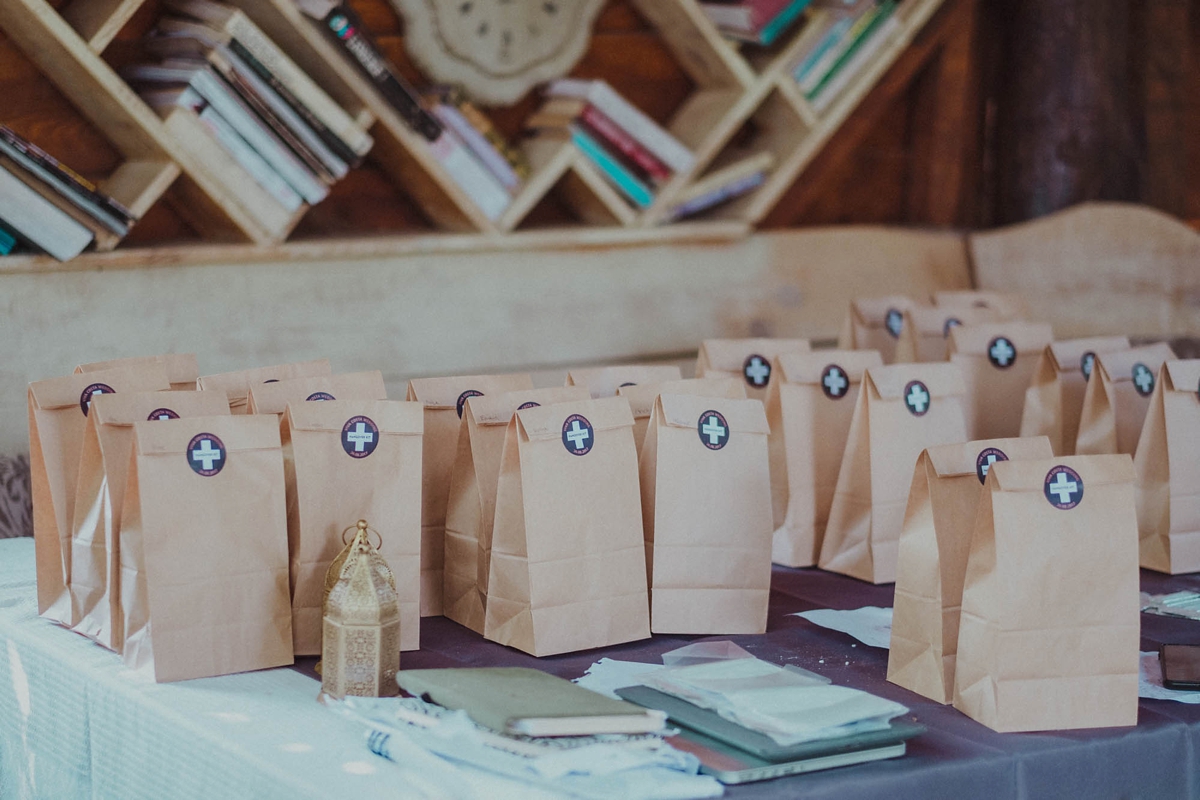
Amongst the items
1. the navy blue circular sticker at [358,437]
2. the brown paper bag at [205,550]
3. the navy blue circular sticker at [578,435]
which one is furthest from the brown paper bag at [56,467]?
the navy blue circular sticker at [578,435]

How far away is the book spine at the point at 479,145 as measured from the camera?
2.78 meters

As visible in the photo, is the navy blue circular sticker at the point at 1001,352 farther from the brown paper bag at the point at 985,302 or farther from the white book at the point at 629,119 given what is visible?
the white book at the point at 629,119

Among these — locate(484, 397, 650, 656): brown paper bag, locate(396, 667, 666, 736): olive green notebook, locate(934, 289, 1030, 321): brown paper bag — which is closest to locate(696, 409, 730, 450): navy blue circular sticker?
locate(484, 397, 650, 656): brown paper bag

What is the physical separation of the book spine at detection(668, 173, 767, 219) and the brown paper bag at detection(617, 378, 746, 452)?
1417 mm

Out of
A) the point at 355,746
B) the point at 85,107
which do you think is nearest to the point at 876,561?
the point at 355,746

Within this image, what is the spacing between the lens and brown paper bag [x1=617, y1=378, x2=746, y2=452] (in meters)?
1.74

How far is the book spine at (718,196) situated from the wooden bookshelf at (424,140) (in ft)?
0.09

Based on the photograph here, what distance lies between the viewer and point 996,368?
2.22 m

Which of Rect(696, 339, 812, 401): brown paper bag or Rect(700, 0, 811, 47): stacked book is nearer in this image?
Rect(696, 339, 812, 401): brown paper bag

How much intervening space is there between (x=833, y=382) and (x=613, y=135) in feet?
3.91

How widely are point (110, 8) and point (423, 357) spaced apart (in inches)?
36.3

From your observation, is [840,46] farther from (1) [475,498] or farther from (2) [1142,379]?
(1) [475,498]

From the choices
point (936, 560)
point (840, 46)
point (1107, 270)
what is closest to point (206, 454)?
point (936, 560)

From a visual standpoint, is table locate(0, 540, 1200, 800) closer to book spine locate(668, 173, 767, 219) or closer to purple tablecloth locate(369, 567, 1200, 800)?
purple tablecloth locate(369, 567, 1200, 800)
